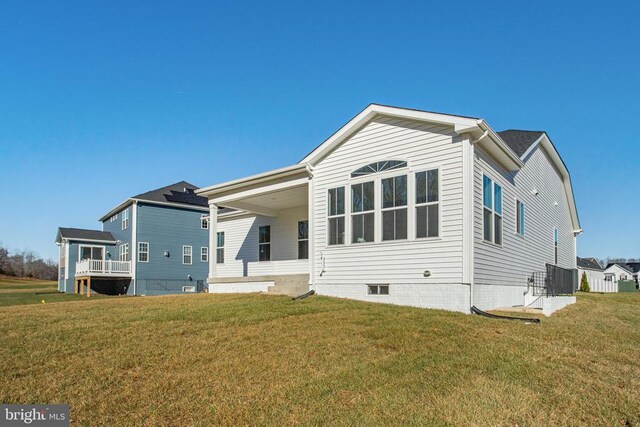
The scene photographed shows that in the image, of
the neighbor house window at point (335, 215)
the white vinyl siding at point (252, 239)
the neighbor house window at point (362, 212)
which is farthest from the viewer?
the white vinyl siding at point (252, 239)

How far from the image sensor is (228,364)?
6039mm

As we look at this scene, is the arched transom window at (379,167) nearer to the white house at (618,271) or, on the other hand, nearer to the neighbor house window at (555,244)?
the neighbor house window at (555,244)

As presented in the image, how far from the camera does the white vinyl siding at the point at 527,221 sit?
35.7 ft

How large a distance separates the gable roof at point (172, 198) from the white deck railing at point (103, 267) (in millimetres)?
3776

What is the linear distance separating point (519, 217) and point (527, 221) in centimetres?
112

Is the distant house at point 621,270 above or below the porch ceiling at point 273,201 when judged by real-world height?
below

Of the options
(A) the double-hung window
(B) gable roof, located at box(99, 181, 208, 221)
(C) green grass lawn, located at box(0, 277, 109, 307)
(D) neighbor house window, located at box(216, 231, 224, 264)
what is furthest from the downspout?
(B) gable roof, located at box(99, 181, 208, 221)

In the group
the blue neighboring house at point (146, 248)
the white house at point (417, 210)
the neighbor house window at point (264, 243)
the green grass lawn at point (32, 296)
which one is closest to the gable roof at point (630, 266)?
the white house at point (417, 210)

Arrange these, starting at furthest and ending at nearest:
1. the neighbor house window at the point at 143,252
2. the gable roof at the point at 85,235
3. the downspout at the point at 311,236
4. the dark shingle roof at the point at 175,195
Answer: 1. the gable roof at the point at 85,235
2. the dark shingle roof at the point at 175,195
3. the neighbor house window at the point at 143,252
4. the downspout at the point at 311,236

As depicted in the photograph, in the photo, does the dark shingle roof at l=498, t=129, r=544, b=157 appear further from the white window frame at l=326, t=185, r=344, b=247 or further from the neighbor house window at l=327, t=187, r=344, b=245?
the neighbor house window at l=327, t=187, r=344, b=245

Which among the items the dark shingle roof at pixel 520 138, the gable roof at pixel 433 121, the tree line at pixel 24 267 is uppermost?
the dark shingle roof at pixel 520 138

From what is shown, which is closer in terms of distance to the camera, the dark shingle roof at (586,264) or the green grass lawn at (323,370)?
the green grass lawn at (323,370)

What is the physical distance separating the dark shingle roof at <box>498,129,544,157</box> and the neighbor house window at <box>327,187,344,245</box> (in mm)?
5865

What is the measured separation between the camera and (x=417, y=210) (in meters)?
11.1
